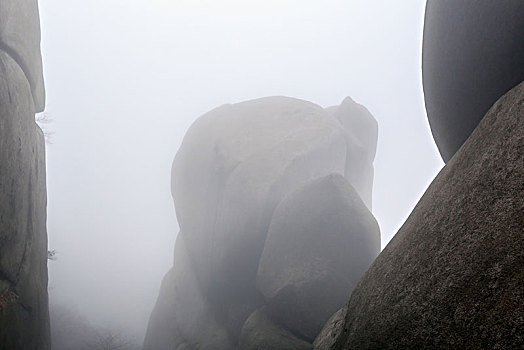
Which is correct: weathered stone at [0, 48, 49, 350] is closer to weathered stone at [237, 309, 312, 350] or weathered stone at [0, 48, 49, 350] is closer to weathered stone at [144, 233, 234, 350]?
weathered stone at [237, 309, 312, 350]

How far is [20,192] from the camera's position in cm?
1013

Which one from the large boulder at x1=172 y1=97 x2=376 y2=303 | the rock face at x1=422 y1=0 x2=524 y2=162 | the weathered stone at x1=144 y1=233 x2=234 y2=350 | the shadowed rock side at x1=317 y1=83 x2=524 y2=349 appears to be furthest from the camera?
the weathered stone at x1=144 y1=233 x2=234 y2=350

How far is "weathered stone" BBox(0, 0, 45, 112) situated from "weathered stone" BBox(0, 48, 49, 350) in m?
0.50

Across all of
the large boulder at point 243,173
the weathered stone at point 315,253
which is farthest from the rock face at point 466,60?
the large boulder at point 243,173

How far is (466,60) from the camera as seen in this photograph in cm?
423

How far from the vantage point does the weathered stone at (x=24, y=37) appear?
966 centimetres

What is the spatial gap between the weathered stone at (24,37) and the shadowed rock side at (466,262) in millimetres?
11601

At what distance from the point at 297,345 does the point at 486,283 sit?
399 inches

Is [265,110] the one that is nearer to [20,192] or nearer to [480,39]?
[20,192]

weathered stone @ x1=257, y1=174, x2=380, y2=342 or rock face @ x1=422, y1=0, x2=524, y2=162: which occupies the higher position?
rock face @ x1=422, y1=0, x2=524, y2=162

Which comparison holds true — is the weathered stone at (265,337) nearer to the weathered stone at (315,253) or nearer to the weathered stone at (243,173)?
the weathered stone at (315,253)

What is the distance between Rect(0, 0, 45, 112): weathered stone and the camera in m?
9.66

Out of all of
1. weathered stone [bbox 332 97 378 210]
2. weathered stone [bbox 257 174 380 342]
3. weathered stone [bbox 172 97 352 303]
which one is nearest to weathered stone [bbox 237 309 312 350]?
weathered stone [bbox 257 174 380 342]

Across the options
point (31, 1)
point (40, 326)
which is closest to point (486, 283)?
point (40, 326)
